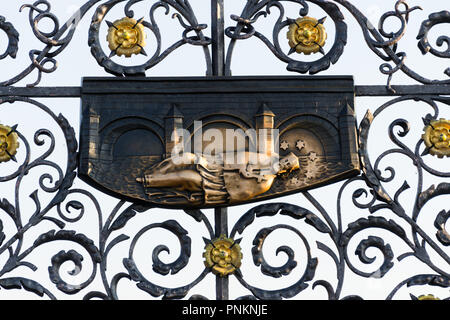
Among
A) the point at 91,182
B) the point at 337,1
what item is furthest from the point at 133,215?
the point at 337,1

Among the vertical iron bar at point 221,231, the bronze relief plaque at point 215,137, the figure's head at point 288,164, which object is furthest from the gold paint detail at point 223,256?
the figure's head at point 288,164

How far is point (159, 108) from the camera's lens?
6.53 m

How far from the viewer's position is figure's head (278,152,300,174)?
6406mm

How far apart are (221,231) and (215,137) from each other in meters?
0.49

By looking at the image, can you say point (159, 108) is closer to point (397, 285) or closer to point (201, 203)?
point (201, 203)

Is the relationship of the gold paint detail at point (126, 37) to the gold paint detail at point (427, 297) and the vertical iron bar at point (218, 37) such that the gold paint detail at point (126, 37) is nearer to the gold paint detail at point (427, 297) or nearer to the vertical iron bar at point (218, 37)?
the vertical iron bar at point (218, 37)

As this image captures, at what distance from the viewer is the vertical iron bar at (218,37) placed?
21.9 feet

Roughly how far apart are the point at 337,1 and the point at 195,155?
1222mm

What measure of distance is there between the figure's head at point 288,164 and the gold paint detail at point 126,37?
100 centimetres

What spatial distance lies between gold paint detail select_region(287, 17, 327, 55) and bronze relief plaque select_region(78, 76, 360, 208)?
0.79 feet

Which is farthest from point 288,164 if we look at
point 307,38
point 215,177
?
point 307,38

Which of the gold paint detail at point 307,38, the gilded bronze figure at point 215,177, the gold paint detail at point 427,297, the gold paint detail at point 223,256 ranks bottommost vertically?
the gold paint detail at point 427,297

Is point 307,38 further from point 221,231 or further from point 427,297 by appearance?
point 427,297

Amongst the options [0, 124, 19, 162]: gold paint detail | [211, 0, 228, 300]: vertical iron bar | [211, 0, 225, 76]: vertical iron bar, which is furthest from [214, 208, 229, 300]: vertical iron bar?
[0, 124, 19, 162]: gold paint detail
